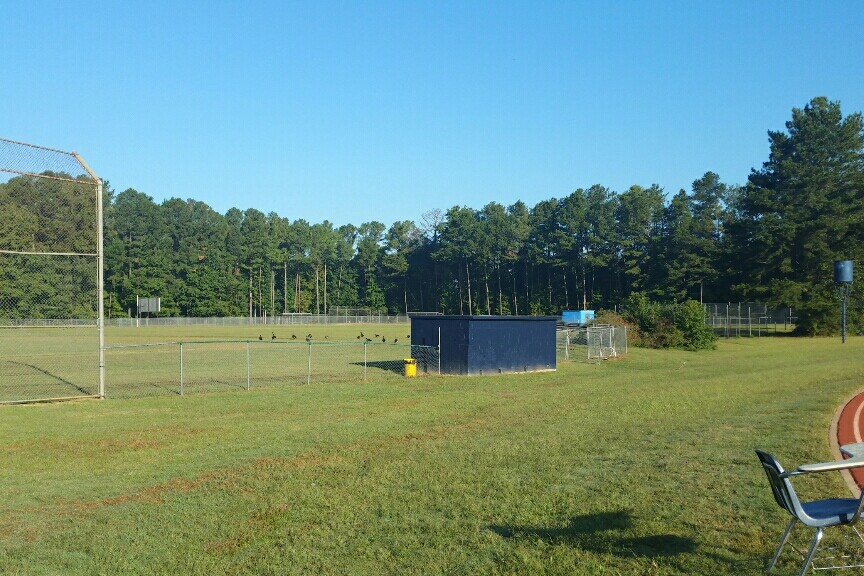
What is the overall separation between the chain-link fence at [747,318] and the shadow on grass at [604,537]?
178 ft

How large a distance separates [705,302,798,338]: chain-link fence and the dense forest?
6.21ft

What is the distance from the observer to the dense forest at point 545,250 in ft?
205

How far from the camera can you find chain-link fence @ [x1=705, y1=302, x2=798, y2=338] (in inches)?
2306

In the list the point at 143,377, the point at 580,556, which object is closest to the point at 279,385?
the point at 143,377

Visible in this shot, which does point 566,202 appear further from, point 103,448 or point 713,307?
point 103,448

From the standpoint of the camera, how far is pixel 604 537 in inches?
279

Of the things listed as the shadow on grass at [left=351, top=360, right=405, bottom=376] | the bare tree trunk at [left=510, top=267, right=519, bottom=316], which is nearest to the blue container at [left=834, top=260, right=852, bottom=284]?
the shadow on grass at [left=351, top=360, right=405, bottom=376]

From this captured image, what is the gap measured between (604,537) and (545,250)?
109 metres

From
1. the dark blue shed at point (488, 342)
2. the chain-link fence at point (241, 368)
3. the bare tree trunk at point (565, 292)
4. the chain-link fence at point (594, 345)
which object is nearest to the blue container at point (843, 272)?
the chain-link fence at point (594, 345)

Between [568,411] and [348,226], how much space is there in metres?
126

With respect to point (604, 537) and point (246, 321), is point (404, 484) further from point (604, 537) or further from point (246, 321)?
point (246, 321)

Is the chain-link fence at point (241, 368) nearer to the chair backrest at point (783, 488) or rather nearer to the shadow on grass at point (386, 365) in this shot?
the shadow on grass at point (386, 365)

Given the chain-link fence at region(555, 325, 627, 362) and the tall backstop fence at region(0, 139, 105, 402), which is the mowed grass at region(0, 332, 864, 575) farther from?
the chain-link fence at region(555, 325, 627, 362)

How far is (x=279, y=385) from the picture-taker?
23.8m
